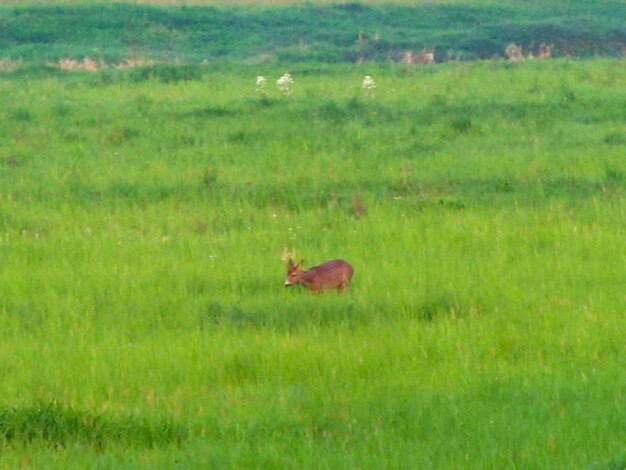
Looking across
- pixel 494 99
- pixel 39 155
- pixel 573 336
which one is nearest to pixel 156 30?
pixel 494 99

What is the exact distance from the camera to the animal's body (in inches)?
346

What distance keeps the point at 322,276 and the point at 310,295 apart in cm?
16

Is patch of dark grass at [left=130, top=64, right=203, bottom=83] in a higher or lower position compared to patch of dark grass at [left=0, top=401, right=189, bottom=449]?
lower

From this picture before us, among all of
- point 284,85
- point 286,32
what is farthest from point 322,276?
point 286,32

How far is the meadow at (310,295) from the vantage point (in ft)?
20.0

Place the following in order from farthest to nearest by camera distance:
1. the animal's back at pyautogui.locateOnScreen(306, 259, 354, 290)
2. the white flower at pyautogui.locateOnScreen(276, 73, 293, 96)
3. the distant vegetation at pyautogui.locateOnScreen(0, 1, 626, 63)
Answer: the distant vegetation at pyautogui.locateOnScreen(0, 1, 626, 63) → the white flower at pyautogui.locateOnScreen(276, 73, 293, 96) → the animal's back at pyautogui.locateOnScreen(306, 259, 354, 290)

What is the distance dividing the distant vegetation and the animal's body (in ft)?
68.4

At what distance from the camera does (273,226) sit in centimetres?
1136

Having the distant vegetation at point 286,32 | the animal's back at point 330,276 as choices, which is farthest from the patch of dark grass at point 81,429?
the distant vegetation at point 286,32

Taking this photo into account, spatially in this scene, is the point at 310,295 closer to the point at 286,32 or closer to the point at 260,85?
the point at 260,85

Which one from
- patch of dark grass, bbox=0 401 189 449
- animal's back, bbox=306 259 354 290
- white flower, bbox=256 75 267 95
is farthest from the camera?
white flower, bbox=256 75 267 95

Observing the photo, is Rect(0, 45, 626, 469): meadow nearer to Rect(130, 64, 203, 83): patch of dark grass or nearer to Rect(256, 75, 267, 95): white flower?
Rect(256, 75, 267, 95): white flower

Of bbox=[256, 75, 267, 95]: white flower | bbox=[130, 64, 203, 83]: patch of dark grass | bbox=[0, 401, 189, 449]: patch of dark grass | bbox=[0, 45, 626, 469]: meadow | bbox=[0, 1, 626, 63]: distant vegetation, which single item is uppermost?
bbox=[0, 401, 189, 449]: patch of dark grass

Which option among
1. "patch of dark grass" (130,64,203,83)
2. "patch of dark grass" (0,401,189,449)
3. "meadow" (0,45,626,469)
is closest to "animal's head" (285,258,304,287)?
"meadow" (0,45,626,469)
